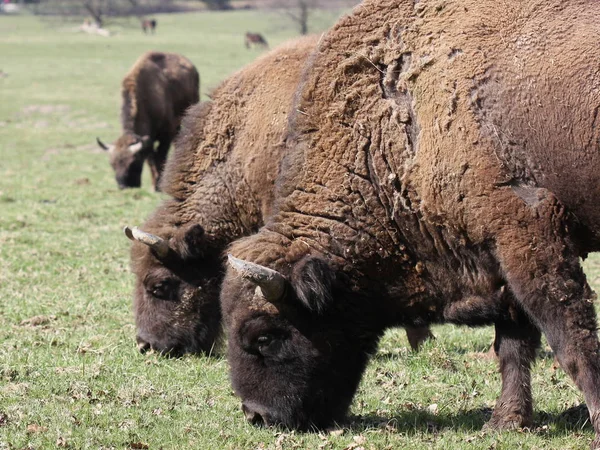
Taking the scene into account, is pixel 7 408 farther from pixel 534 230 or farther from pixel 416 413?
pixel 534 230

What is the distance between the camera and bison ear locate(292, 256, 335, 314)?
17.3ft

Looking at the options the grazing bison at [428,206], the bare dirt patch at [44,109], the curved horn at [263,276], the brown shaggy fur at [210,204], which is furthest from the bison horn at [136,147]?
the curved horn at [263,276]

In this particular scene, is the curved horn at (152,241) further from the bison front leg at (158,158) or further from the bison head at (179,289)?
the bison front leg at (158,158)

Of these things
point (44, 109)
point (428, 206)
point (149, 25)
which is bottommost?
point (149, 25)

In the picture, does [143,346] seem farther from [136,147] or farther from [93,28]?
[93,28]

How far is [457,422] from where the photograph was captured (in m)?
5.89

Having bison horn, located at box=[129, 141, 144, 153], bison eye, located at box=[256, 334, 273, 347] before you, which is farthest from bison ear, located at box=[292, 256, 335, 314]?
bison horn, located at box=[129, 141, 144, 153]

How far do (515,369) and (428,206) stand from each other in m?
1.40

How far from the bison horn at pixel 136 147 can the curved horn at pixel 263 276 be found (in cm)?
1484

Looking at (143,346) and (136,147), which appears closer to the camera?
(143,346)

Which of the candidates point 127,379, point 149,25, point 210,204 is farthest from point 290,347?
point 149,25

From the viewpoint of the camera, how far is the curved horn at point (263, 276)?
520 cm

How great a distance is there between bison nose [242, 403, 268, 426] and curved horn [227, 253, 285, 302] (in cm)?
74

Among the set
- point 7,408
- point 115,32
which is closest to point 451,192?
point 7,408
